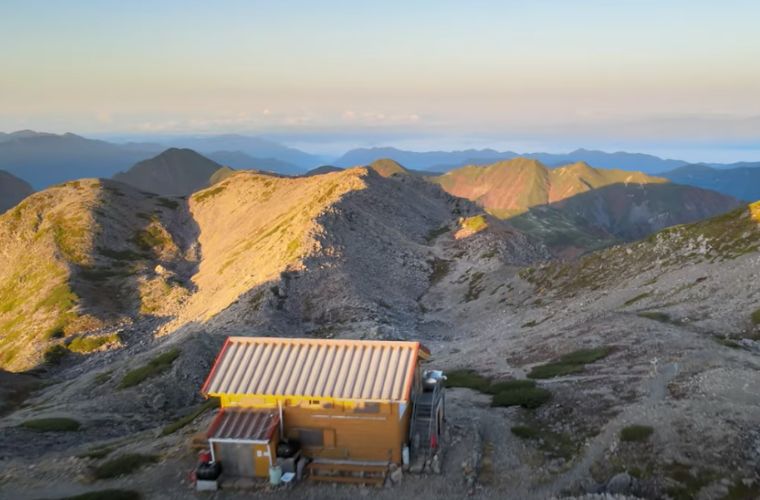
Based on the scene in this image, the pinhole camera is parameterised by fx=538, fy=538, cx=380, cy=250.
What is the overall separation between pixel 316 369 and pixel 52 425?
1088 inches

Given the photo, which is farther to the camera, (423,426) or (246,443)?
(423,426)

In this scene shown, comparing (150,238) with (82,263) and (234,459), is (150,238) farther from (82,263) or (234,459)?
(234,459)

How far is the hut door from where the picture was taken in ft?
96.5

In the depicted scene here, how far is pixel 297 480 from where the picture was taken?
29.2 m

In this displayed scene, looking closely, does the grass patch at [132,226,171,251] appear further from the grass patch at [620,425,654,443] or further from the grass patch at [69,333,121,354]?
the grass patch at [620,425,654,443]

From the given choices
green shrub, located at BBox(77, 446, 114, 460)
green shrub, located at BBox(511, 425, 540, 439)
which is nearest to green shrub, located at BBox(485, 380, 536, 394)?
green shrub, located at BBox(511, 425, 540, 439)

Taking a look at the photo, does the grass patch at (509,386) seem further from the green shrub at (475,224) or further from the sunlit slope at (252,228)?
the green shrub at (475,224)

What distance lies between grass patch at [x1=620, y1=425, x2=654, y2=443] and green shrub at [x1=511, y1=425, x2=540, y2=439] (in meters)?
4.93

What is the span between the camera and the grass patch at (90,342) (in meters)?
85.0

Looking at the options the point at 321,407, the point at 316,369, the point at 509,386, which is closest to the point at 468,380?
the point at 509,386

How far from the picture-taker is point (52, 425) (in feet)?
145

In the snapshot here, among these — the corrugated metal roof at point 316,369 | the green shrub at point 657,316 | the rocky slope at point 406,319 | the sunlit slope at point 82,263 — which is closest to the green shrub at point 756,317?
the rocky slope at point 406,319

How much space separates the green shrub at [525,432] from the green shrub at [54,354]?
249 ft

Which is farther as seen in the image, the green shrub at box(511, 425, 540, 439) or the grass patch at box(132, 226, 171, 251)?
the grass patch at box(132, 226, 171, 251)
